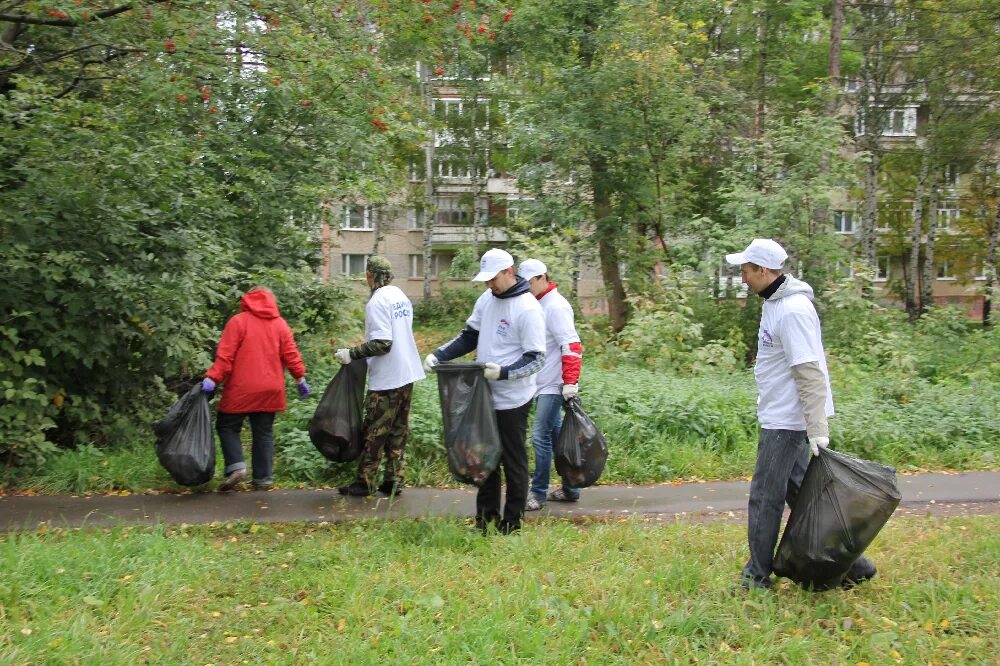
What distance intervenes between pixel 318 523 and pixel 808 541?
3.36 meters

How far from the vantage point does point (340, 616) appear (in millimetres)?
4492

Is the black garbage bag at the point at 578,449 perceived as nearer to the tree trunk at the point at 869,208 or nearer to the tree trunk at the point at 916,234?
the tree trunk at the point at 869,208

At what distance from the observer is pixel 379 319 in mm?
6617

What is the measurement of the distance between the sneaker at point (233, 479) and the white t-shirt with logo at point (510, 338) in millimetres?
2389

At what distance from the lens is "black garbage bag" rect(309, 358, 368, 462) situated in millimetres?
6898

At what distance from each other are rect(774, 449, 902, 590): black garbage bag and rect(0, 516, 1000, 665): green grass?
30 cm

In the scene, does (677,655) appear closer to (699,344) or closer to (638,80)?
(699,344)

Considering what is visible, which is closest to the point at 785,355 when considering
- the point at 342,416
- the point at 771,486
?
the point at 771,486

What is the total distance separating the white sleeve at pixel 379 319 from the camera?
662cm

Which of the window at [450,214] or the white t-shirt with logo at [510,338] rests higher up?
the window at [450,214]

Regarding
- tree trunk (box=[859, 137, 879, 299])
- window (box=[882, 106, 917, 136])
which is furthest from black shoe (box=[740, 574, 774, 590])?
window (box=[882, 106, 917, 136])

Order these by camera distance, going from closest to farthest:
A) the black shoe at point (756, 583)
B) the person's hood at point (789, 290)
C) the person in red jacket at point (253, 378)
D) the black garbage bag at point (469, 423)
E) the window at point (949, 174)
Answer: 1. the person's hood at point (789, 290)
2. the black shoe at point (756, 583)
3. the black garbage bag at point (469, 423)
4. the person in red jacket at point (253, 378)
5. the window at point (949, 174)

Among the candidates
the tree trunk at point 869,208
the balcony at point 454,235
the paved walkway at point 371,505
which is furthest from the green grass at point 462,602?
the balcony at point 454,235

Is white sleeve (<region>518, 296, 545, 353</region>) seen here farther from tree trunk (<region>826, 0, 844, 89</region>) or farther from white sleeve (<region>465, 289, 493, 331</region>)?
tree trunk (<region>826, 0, 844, 89</region>)
